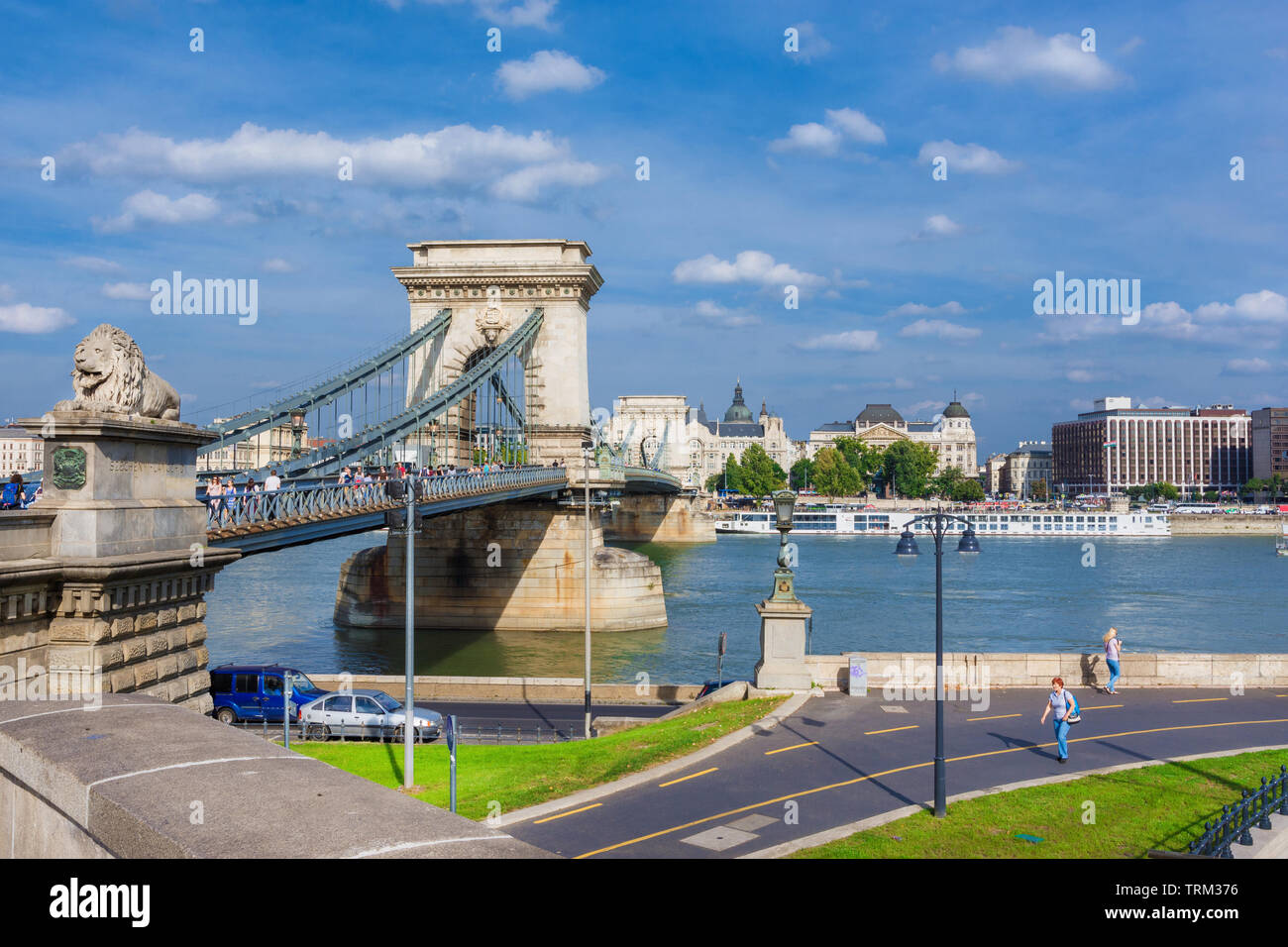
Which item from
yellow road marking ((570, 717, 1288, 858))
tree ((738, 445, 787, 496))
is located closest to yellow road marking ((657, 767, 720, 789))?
yellow road marking ((570, 717, 1288, 858))

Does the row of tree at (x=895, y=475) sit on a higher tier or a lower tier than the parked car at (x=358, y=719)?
higher

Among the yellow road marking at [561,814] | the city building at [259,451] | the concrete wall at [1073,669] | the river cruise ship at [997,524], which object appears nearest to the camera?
the yellow road marking at [561,814]

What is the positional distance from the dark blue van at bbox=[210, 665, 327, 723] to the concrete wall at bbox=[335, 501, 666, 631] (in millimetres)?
20893

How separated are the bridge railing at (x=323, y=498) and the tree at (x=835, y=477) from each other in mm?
153448

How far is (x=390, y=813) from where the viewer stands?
4.46 metres

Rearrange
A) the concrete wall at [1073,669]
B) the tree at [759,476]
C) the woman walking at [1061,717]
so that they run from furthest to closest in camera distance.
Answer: the tree at [759,476] < the concrete wall at [1073,669] < the woman walking at [1061,717]

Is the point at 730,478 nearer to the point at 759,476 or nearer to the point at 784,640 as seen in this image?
the point at 759,476

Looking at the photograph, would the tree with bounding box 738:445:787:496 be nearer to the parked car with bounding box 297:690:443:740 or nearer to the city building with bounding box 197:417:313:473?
the city building with bounding box 197:417:313:473

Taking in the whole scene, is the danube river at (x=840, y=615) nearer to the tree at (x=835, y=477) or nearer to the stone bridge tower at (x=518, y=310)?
the stone bridge tower at (x=518, y=310)

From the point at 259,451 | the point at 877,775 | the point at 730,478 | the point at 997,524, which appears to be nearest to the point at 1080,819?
the point at 877,775

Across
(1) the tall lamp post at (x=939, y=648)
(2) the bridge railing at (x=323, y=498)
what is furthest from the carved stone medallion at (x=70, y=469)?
(1) the tall lamp post at (x=939, y=648)

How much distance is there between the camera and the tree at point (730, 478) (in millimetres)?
180875

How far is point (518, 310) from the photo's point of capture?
52406 mm

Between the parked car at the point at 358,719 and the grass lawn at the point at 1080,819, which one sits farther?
the parked car at the point at 358,719
